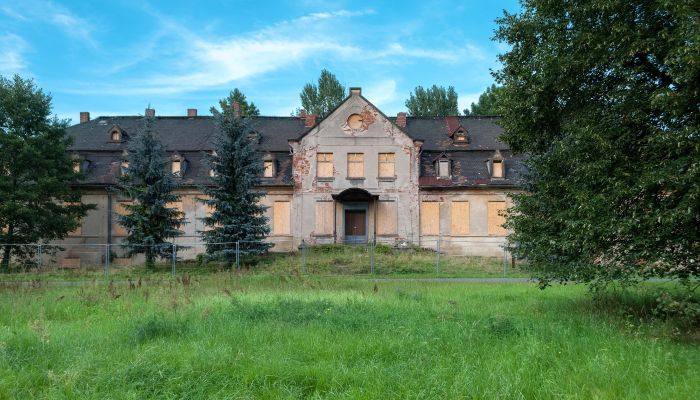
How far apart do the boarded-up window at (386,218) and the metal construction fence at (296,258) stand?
2.88 ft

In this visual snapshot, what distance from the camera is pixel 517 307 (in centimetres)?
1199

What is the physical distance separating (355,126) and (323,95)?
30343mm

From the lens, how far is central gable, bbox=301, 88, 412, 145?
1358 inches

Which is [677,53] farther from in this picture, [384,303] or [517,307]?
[384,303]

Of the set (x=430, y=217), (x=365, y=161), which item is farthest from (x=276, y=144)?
(x=430, y=217)

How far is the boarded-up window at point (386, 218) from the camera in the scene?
1350 inches

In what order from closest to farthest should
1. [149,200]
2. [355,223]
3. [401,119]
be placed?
[149,200] → [355,223] → [401,119]

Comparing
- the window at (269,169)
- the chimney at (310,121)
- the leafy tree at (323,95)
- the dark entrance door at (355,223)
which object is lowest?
the dark entrance door at (355,223)

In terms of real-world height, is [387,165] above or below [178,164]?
below

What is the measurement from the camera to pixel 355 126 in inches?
1363

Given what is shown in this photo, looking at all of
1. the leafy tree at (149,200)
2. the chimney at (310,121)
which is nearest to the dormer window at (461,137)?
the chimney at (310,121)

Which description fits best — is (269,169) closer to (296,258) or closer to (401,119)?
(296,258)

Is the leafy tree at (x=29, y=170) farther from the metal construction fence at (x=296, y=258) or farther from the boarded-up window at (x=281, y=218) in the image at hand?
the boarded-up window at (x=281, y=218)

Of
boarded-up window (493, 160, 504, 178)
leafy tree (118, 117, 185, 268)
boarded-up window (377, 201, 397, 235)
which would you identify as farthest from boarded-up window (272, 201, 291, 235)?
boarded-up window (493, 160, 504, 178)
